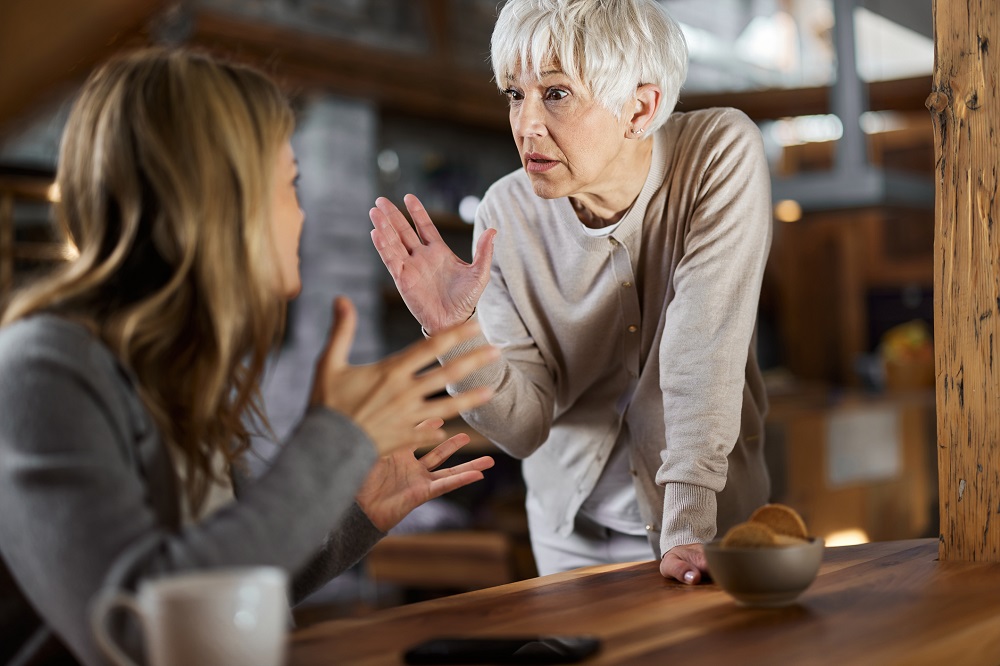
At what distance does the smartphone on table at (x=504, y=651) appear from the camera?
850 millimetres

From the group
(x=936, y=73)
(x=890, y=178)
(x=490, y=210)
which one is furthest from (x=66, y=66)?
(x=890, y=178)

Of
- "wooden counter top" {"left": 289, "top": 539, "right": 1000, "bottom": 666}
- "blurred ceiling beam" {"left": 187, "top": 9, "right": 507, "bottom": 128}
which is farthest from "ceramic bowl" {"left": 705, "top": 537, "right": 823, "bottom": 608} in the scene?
"blurred ceiling beam" {"left": 187, "top": 9, "right": 507, "bottom": 128}

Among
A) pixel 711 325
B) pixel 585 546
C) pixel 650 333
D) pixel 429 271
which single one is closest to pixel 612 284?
pixel 650 333

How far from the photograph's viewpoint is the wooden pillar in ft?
4.35

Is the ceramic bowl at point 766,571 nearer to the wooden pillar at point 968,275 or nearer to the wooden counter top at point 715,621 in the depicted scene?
the wooden counter top at point 715,621

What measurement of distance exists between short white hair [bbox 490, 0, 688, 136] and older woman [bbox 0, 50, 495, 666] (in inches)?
22.4

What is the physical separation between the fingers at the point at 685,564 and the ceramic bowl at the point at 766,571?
0.14 meters

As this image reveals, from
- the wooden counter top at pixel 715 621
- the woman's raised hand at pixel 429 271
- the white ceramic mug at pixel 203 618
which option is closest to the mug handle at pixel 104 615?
the white ceramic mug at pixel 203 618

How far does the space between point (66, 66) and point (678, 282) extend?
7.68ft

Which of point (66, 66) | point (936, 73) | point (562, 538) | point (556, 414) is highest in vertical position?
point (66, 66)

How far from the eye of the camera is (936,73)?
1373 mm

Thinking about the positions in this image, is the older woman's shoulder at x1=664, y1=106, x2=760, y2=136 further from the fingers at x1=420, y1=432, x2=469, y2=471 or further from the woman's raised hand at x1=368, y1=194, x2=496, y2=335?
the fingers at x1=420, y1=432, x2=469, y2=471

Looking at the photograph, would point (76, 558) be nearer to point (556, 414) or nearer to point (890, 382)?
point (556, 414)

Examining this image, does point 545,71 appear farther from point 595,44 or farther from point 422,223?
point 422,223
